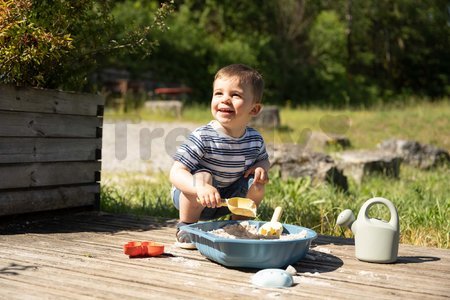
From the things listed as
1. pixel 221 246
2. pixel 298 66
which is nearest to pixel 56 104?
pixel 221 246

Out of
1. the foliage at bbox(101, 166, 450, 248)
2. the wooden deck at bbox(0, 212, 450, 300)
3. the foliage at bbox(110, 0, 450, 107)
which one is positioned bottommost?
the wooden deck at bbox(0, 212, 450, 300)

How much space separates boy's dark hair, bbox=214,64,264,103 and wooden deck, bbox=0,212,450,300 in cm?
87

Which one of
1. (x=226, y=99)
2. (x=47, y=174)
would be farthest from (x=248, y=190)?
(x=47, y=174)

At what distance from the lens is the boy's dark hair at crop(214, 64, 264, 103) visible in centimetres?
316

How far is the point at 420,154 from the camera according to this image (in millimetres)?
8719

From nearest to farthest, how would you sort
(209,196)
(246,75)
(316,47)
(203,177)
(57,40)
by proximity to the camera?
(209,196), (203,177), (246,75), (57,40), (316,47)

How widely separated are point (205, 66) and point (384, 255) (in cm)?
1868

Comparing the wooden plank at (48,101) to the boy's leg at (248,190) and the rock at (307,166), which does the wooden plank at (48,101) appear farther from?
the rock at (307,166)

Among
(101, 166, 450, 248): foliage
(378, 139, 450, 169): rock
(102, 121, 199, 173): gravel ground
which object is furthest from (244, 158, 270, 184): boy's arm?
(378, 139, 450, 169): rock

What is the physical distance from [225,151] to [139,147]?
7.20 m

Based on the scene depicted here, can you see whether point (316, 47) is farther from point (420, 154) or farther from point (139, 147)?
point (420, 154)

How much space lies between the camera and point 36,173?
3771 mm

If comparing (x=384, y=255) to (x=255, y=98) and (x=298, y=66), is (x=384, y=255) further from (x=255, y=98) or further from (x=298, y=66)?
(x=298, y=66)

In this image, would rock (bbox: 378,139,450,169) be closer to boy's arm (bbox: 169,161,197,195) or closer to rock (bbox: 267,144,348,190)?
rock (bbox: 267,144,348,190)
